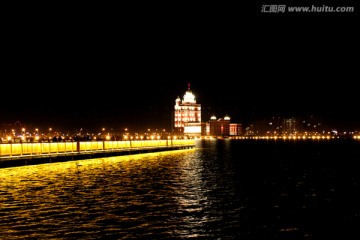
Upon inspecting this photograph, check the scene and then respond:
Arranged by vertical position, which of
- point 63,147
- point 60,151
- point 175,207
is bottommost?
point 175,207

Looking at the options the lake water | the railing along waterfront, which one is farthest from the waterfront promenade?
the lake water

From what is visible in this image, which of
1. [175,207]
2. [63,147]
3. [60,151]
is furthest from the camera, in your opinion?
[63,147]

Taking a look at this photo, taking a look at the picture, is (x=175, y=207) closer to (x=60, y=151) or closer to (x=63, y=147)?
(x=60, y=151)

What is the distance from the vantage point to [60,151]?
59156mm

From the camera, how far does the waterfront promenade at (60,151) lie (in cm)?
4990

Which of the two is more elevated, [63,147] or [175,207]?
[63,147]

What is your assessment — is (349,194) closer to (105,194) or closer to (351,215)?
(351,215)

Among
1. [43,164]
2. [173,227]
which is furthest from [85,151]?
[173,227]

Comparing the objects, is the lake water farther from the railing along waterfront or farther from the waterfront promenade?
the railing along waterfront

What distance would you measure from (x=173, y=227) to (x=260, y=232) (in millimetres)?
3574

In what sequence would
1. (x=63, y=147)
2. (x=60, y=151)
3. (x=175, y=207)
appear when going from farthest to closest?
(x=63, y=147) → (x=60, y=151) → (x=175, y=207)

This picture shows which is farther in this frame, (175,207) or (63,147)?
(63,147)

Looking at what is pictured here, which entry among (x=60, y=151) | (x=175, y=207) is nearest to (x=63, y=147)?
(x=60, y=151)

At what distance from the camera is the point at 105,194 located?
99.8 ft
